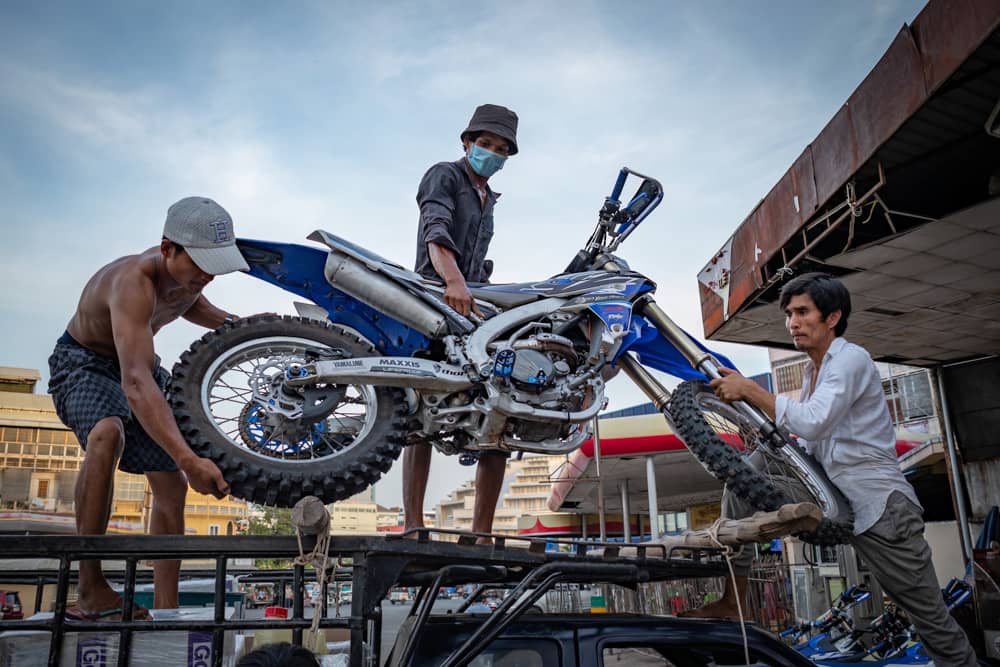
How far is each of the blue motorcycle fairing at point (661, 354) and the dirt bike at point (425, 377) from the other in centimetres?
1

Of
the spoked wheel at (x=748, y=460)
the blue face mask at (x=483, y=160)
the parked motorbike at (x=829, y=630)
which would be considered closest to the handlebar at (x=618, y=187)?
the blue face mask at (x=483, y=160)

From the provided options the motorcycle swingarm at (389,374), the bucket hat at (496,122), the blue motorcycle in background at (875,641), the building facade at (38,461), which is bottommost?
the blue motorcycle in background at (875,641)

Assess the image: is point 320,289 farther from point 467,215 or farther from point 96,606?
point 96,606

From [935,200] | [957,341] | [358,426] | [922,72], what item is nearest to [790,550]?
[957,341]

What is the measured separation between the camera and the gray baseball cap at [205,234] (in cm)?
327

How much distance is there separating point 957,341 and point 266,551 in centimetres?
903

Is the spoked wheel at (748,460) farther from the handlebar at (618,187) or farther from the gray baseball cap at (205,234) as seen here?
the gray baseball cap at (205,234)

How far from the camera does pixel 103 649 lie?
229 cm

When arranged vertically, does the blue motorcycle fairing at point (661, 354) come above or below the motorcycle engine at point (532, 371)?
above

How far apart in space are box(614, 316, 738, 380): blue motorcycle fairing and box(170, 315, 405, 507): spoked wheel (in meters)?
1.44

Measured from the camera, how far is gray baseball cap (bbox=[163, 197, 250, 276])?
3266mm

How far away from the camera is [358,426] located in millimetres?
3703

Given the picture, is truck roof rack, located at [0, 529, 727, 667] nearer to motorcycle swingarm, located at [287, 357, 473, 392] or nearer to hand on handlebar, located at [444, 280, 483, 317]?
motorcycle swingarm, located at [287, 357, 473, 392]

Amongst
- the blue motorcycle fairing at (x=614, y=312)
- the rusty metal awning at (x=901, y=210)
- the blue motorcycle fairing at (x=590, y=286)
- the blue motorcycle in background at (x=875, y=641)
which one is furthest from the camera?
the blue motorcycle in background at (x=875, y=641)
